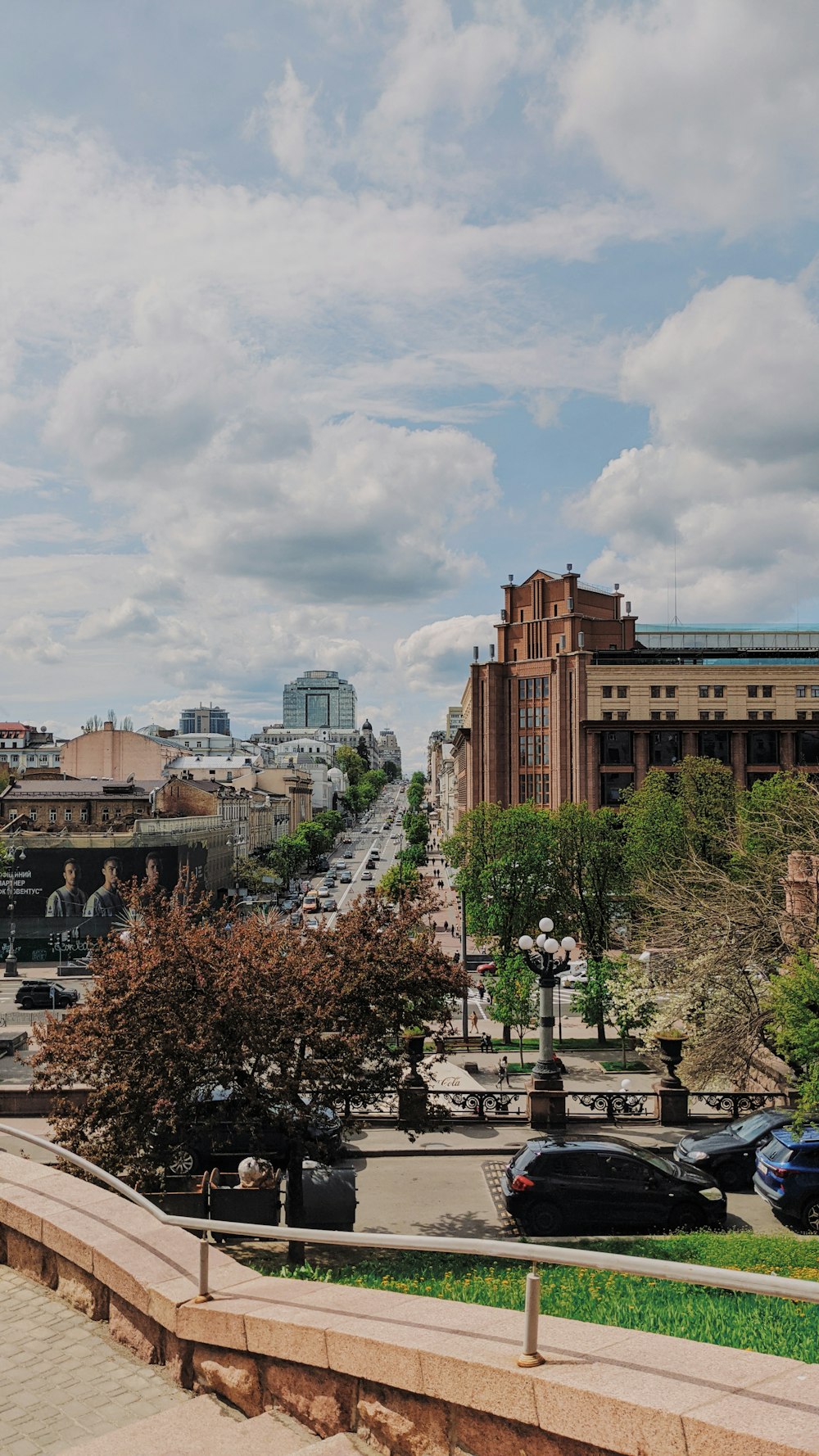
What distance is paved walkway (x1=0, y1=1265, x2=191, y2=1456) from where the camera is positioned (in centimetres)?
616

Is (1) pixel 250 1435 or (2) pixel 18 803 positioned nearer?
(1) pixel 250 1435

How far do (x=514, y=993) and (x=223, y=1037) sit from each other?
2370 centimetres

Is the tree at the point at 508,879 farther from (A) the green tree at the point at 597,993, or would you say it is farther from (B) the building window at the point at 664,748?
(B) the building window at the point at 664,748

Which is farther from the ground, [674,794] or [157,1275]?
[674,794]

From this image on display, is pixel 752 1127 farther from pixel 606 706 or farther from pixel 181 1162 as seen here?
pixel 606 706

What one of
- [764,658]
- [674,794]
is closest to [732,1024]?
[674,794]

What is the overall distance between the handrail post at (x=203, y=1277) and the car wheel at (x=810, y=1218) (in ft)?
44.0

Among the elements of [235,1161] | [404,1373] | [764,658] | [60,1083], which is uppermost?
[764,658]

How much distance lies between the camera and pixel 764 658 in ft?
278

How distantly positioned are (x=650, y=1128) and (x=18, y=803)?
73289 mm

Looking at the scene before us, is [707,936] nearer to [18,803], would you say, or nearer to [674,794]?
[674,794]

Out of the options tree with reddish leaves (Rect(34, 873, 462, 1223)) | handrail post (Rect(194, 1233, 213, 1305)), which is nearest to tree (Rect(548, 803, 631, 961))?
tree with reddish leaves (Rect(34, 873, 462, 1223))

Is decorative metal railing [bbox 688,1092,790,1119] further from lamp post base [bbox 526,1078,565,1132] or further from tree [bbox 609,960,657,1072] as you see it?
tree [bbox 609,960,657,1072]

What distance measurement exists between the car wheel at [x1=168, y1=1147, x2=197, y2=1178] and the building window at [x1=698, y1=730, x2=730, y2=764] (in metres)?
66.1
